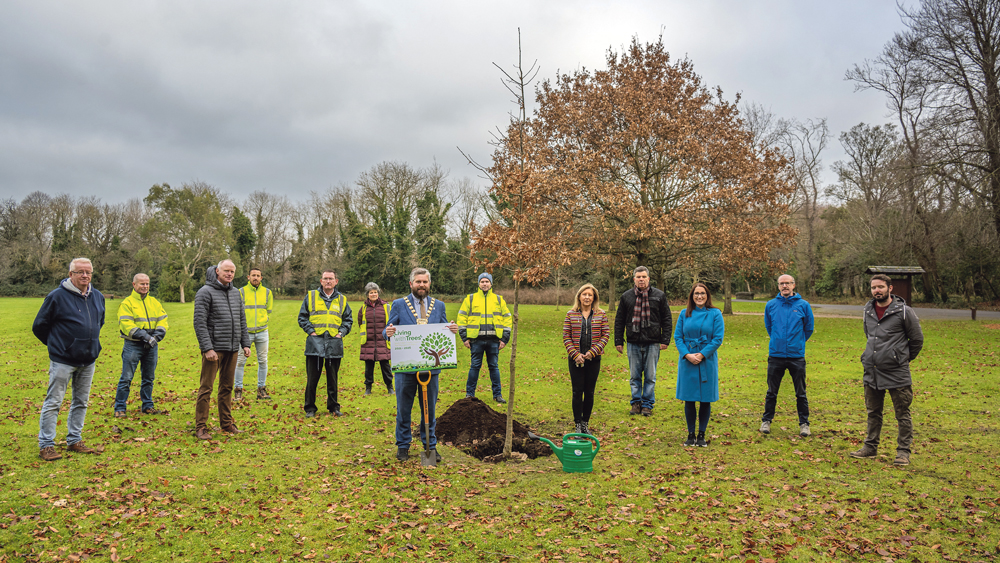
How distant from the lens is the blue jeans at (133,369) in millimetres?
8008

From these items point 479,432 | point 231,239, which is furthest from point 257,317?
point 231,239

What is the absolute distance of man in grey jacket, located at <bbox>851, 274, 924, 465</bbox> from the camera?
6.05 m

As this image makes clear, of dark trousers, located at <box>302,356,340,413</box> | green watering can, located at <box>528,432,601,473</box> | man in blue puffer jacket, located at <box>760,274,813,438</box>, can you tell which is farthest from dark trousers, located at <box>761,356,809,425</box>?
dark trousers, located at <box>302,356,340,413</box>

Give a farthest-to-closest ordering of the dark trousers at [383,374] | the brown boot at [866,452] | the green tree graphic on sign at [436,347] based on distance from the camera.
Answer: the dark trousers at [383,374] < the brown boot at [866,452] < the green tree graphic on sign at [436,347]

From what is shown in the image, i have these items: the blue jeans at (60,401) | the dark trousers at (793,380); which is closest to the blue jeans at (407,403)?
the blue jeans at (60,401)

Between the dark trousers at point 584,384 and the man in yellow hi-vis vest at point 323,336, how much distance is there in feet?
11.5

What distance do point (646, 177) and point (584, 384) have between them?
46.7 ft

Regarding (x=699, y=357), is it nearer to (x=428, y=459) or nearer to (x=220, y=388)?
(x=428, y=459)

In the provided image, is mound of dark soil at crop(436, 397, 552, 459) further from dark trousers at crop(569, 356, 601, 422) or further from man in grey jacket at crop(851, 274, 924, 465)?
man in grey jacket at crop(851, 274, 924, 465)

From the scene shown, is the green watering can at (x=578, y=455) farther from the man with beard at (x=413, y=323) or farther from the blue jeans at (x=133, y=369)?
the blue jeans at (x=133, y=369)

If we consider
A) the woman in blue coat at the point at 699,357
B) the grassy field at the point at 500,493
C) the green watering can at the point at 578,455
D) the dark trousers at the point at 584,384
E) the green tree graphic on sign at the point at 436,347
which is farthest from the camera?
the dark trousers at the point at 584,384

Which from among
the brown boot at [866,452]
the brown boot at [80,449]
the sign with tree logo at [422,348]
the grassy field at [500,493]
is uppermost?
the sign with tree logo at [422,348]

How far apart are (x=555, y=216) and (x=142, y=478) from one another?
598 inches

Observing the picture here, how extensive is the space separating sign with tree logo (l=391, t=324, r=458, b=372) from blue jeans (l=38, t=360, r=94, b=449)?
3.36 metres
